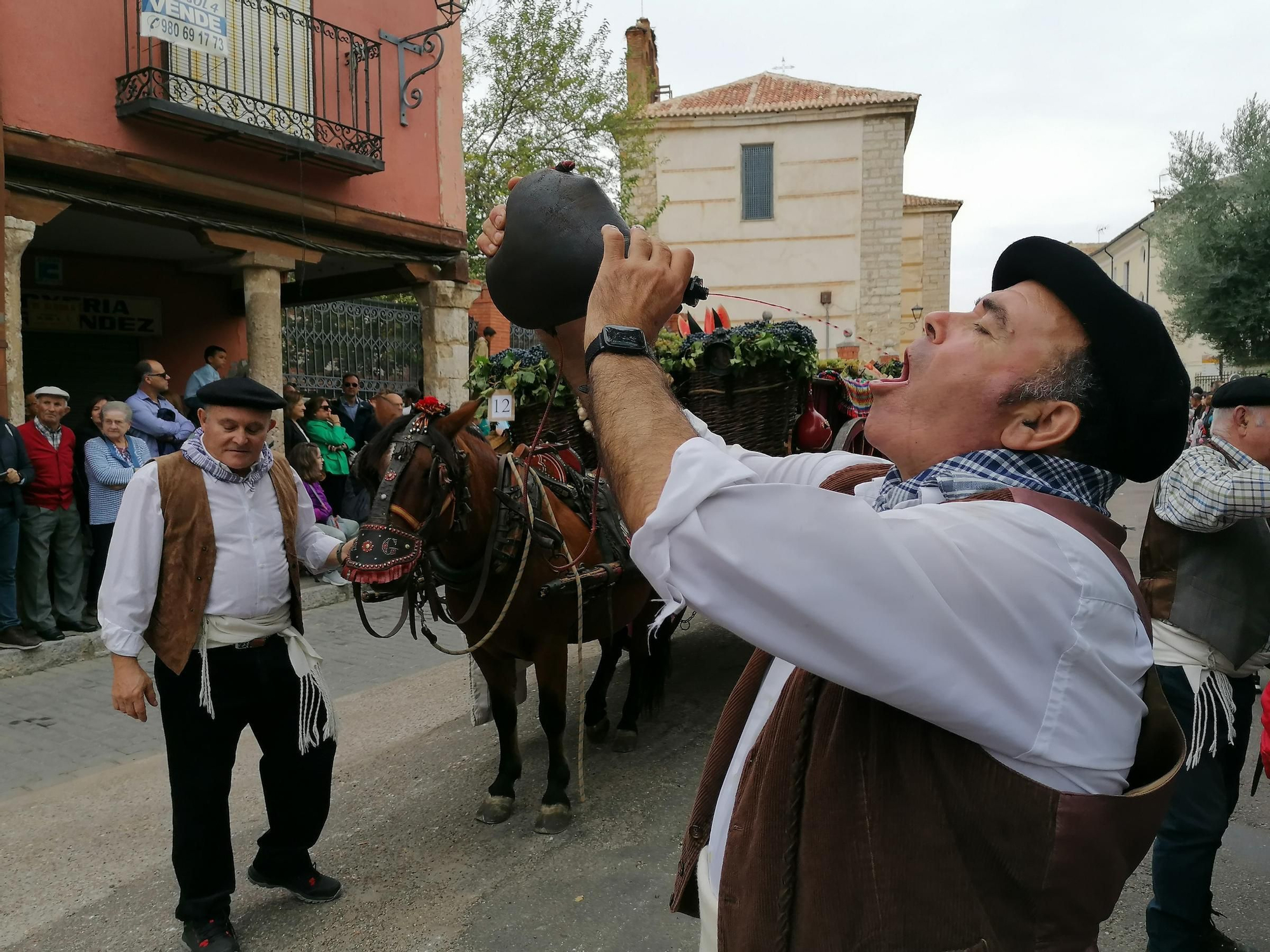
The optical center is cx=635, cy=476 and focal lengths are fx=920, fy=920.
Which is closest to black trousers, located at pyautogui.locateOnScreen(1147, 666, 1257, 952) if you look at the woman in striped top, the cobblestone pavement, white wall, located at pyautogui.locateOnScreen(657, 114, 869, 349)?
the cobblestone pavement

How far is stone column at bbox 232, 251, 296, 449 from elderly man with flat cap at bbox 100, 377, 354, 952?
6915mm

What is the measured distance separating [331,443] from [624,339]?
32.6 feet

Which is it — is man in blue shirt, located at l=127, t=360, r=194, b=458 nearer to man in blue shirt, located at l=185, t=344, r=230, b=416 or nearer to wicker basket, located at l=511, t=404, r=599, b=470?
man in blue shirt, located at l=185, t=344, r=230, b=416

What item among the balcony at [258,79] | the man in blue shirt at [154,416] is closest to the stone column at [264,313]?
the balcony at [258,79]

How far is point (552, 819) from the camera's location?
13.6 ft

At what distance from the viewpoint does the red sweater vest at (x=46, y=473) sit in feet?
23.4

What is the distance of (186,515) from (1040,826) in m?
2.97

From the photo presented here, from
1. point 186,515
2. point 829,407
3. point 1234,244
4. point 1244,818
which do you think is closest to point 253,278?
point 829,407

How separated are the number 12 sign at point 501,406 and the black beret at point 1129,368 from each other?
11.7 ft

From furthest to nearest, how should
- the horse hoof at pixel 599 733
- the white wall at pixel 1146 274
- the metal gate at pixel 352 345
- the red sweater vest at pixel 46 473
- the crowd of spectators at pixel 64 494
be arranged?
the white wall at pixel 1146 274, the metal gate at pixel 352 345, the red sweater vest at pixel 46 473, the crowd of spectators at pixel 64 494, the horse hoof at pixel 599 733

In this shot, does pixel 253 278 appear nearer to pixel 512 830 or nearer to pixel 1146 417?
pixel 512 830

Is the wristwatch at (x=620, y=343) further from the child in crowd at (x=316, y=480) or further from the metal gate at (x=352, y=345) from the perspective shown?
the metal gate at (x=352, y=345)

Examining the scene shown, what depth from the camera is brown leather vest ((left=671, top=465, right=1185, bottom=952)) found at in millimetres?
1124

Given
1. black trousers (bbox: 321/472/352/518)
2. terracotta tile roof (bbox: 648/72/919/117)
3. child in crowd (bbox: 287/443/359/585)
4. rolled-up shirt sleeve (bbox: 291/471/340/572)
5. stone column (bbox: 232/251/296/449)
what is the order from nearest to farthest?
rolled-up shirt sleeve (bbox: 291/471/340/572)
child in crowd (bbox: 287/443/359/585)
stone column (bbox: 232/251/296/449)
black trousers (bbox: 321/472/352/518)
terracotta tile roof (bbox: 648/72/919/117)
